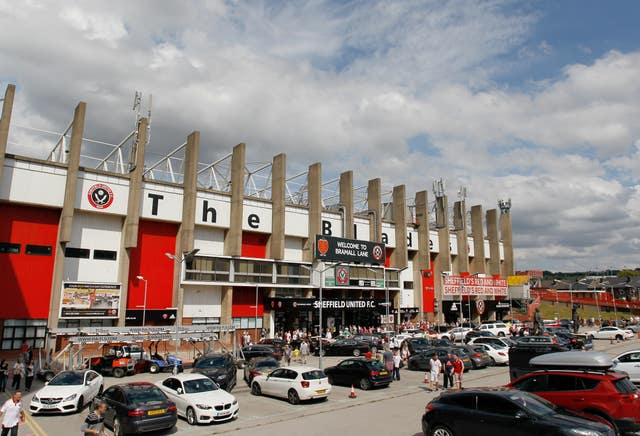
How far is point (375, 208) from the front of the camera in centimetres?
6322

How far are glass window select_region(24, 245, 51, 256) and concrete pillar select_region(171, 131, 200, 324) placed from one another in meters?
11.0

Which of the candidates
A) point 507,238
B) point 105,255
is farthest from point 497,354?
point 507,238

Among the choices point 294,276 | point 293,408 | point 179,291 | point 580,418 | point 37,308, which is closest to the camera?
point 580,418

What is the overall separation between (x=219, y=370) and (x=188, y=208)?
83.1ft

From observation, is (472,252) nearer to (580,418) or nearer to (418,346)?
(418,346)

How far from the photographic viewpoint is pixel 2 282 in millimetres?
36875

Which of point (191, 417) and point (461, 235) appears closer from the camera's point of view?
point (191, 417)

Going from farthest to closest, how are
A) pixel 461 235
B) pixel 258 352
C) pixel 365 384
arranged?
pixel 461 235, pixel 258 352, pixel 365 384

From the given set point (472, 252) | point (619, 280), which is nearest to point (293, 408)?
point (472, 252)

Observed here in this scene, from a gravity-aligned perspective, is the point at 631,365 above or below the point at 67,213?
below

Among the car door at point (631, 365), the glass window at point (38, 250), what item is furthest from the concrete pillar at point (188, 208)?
the car door at point (631, 365)

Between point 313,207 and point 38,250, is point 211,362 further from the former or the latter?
point 313,207

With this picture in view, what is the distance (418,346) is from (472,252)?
2006 inches

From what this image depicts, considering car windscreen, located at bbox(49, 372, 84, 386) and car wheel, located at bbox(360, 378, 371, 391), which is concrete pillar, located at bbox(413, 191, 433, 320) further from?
car windscreen, located at bbox(49, 372, 84, 386)
